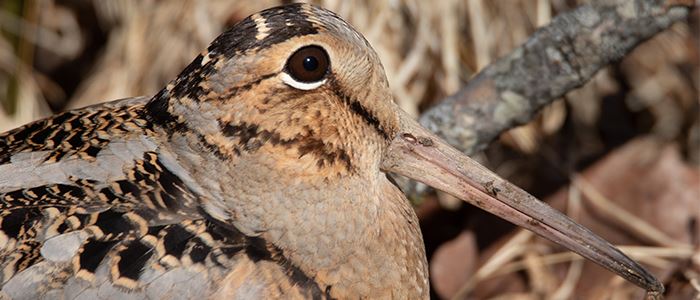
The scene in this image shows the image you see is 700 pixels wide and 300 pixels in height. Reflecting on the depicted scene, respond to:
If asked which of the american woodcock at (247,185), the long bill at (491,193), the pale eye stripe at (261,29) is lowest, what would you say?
the long bill at (491,193)

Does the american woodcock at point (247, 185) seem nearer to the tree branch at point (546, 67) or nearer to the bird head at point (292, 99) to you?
the bird head at point (292, 99)

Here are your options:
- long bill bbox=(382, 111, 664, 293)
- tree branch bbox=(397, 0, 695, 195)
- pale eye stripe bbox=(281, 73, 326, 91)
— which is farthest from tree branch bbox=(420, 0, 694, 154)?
pale eye stripe bbox=(281, 73, 326, 91)

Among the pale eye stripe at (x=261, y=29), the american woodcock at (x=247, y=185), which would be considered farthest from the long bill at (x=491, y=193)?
the pale eye stripe at (x=261, y=29)

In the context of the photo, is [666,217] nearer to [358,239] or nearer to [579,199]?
[579,199]

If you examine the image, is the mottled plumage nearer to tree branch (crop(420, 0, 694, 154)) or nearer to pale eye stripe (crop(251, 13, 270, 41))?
pale eye stripe (crop(251, 13, 270, 41))

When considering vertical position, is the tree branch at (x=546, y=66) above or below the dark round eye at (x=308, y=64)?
below

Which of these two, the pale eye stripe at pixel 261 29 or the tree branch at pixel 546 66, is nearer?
the pale eye stripe at pixel 261 29

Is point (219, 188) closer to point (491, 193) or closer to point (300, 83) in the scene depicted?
point (300, 83)
